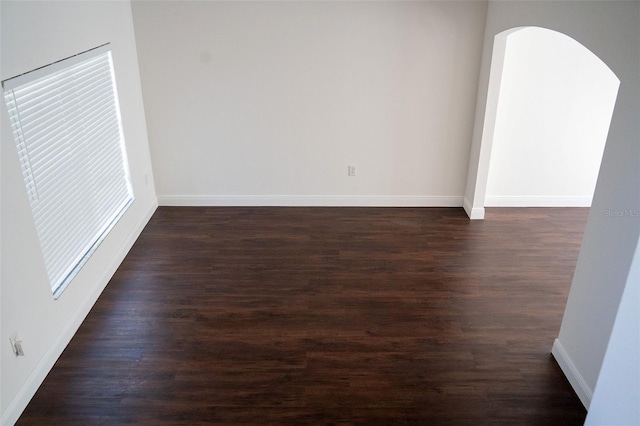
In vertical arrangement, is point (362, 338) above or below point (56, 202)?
below

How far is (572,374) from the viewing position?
3.16 metres

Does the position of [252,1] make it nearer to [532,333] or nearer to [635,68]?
[635,68]

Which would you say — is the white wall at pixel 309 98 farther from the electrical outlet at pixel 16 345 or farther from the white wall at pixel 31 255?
the electrical outlet at pixel 16 345

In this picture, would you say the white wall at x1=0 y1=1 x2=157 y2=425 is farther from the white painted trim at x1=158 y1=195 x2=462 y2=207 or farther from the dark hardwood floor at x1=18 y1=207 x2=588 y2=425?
the white painted trim at x1=158 y1=195 x2=462 y2=207

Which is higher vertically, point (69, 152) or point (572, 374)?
point (69, 152)

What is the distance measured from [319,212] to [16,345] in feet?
10.5

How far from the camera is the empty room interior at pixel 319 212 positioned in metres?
2.93

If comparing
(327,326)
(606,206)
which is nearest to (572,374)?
(606,206)

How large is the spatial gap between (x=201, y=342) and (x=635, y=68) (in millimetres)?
3018

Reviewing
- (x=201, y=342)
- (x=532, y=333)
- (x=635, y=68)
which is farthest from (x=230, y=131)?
(x=635, y=68)

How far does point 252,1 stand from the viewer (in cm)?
479

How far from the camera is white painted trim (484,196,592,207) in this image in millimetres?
5547

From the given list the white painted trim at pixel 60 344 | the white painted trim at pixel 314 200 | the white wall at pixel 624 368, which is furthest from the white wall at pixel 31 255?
the white wall at pixel 624 368

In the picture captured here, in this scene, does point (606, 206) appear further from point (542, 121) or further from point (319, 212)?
point (319, 212)
